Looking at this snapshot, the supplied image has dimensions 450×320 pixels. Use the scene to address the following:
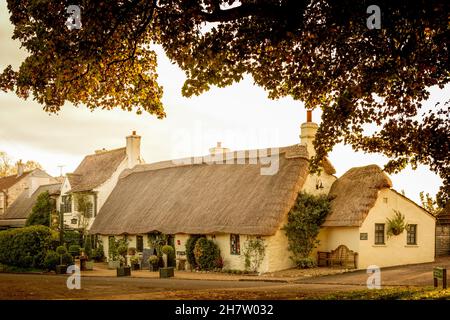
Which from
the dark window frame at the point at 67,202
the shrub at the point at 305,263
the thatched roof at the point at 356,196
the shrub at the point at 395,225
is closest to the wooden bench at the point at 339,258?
the shrub at the point at 305,263

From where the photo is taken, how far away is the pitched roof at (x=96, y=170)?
45438 millimetres

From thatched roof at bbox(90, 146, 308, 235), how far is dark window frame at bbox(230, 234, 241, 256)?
735 mm

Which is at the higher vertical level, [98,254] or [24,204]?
[24,204]

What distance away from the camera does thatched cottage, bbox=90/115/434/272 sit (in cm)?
2862

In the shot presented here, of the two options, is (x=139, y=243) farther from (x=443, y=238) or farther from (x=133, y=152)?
(x=443, y=238)

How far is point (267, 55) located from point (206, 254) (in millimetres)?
18272

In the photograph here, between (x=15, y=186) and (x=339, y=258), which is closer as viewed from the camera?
(x=339, y=258)

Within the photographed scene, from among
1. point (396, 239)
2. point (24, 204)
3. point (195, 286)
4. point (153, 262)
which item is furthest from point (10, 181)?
point (195, 286)

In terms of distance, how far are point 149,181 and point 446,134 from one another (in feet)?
94.2

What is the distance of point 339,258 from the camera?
29016mm

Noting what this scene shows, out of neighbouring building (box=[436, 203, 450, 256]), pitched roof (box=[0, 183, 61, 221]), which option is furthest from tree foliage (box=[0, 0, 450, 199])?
pitched roof (box=[0, 183, 61, 221])

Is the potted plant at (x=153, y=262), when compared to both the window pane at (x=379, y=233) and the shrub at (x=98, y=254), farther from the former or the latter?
the window pane at (x=379, y=233)

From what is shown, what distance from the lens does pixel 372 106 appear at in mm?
15281
